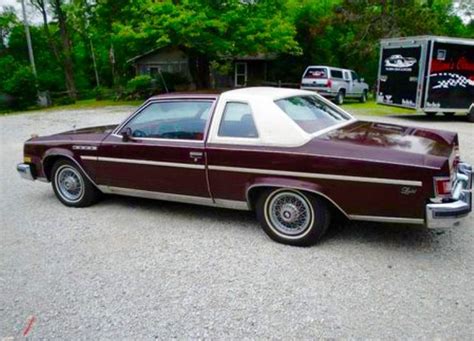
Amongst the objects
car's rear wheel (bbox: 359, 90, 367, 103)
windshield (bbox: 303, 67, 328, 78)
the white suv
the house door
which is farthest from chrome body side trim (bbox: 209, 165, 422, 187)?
the house door

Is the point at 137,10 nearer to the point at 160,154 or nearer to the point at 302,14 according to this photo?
the point at 302,14

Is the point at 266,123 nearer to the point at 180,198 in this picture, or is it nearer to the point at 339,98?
the point at 180,198

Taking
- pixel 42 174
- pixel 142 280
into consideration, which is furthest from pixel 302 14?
pixel 142 280

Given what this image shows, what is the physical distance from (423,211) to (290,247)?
1277mm

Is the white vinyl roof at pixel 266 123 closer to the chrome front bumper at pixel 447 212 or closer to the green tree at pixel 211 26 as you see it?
the chrome front bumper at pixel 447 212

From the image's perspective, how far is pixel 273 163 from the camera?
394 centimetres

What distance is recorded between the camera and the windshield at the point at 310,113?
4.23m

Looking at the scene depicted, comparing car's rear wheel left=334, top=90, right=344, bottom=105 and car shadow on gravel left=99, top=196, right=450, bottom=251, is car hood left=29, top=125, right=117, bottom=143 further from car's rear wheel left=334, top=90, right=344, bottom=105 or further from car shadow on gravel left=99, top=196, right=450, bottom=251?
car's rear wheel left=334, top=90, right=344, bottom=105

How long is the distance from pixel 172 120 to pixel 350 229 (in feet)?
7.93

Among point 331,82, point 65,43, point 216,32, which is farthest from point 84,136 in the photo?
point 65,43

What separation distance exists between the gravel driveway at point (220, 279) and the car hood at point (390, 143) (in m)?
0.96

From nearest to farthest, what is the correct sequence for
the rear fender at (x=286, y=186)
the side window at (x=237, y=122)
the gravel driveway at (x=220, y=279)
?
the gravel driveway at (x=220, y=279) < the rear fender at (x=286, y=186) < the side window at (x=237, y=122)

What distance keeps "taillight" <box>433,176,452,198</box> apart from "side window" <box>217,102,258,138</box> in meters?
1.72

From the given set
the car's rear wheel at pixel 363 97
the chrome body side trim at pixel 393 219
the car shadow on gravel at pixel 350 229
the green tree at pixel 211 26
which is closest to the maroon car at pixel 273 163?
the chrome body side trim at pixel 393 219
